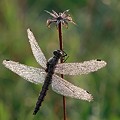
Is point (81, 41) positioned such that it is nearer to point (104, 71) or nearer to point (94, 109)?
point (104, 71)

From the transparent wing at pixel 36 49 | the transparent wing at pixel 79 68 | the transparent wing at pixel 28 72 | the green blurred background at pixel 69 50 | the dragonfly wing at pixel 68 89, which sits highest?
the green blurred background at pixel 69 50

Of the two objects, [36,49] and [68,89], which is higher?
[36,49]

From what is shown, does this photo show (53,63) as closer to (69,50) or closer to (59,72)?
(59,72)

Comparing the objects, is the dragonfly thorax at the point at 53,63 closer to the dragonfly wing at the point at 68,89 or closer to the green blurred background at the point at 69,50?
the dragonfly wing at the point at 68,89

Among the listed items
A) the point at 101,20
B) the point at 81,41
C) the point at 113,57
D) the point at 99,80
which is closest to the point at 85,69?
the point at 99,80

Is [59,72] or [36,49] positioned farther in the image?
[36,49]

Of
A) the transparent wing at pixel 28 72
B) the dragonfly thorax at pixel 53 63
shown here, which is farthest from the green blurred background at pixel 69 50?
the dragonfly thorax at pixel 53 63

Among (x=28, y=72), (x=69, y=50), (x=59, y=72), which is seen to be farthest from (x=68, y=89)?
(x=69, y=50)
